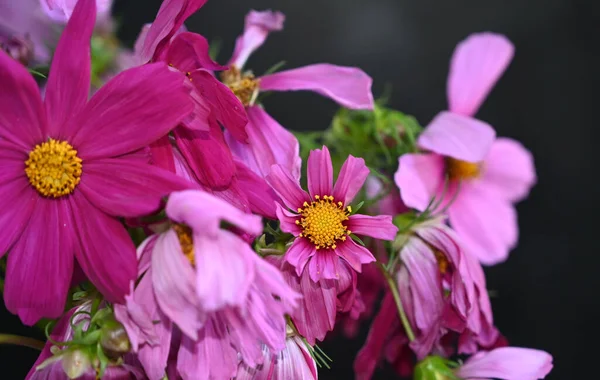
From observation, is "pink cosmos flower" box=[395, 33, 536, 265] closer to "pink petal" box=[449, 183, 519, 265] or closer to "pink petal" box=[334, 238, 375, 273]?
"pink petal" box=[449, 183, 519, 265]

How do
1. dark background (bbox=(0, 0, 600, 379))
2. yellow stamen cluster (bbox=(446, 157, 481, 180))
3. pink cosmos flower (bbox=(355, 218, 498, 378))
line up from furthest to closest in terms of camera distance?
dark background (bbox=(0, 0, 600, 379))
yellow stamen cluster (bbox=(446, 157, 481, 180))
pink cosmos flower (bbox=(355, 218, 498, 378))

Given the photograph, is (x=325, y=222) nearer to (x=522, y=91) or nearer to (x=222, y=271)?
(x=222, y=271)

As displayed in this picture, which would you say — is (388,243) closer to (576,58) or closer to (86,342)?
(86,342)

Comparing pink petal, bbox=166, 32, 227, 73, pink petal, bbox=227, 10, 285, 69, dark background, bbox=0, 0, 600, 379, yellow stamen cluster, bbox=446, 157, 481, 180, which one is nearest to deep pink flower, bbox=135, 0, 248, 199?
pink petal, bbox=166, 32, 227, 73

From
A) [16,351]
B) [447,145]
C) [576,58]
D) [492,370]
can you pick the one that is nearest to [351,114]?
[447,145]

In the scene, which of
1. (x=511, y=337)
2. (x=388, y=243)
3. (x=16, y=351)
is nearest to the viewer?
(x=388, y=243)

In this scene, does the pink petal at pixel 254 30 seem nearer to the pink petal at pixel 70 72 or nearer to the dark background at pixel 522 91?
the pink petal at pixel 70 72
